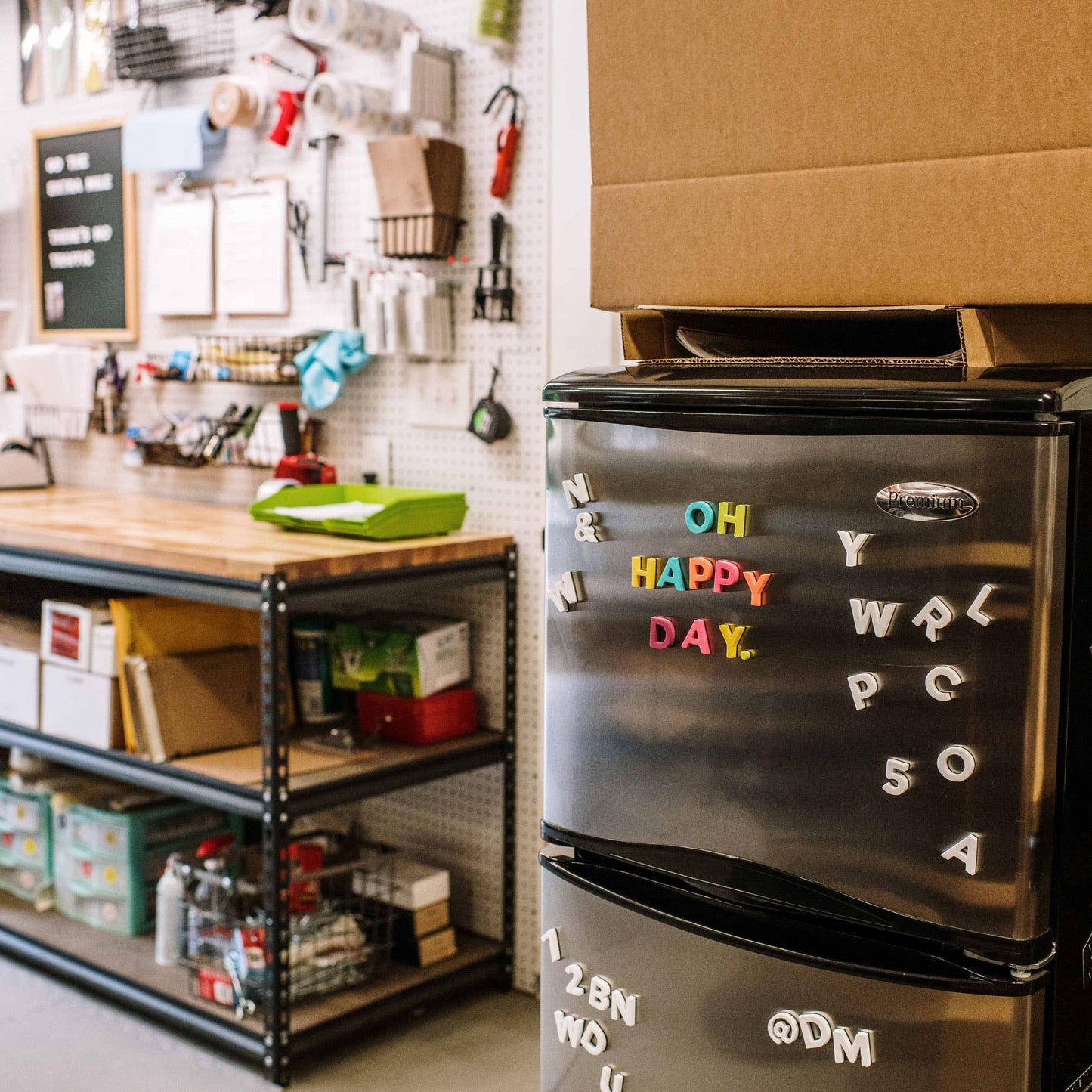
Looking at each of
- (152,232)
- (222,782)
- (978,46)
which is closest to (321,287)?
(152,232)

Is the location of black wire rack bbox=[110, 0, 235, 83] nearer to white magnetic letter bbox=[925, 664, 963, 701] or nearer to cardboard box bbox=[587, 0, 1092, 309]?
cardboard box bbox=[587, 0, 1092, 309]

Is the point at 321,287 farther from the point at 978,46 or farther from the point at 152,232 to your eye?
the point at 978,46

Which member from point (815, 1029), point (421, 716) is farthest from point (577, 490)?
point (421, 716)

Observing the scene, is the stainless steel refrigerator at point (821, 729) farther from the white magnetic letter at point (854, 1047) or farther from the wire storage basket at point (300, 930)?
the wire storage basket at point (300, 930)

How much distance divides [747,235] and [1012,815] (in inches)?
30.6

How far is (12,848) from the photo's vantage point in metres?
3.57

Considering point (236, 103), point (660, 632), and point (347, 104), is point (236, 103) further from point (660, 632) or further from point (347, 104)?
point (660, 632)

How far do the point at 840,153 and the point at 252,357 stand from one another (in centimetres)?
210

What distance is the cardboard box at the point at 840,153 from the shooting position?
4.71 ft

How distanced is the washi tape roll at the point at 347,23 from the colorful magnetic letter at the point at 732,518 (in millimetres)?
1942

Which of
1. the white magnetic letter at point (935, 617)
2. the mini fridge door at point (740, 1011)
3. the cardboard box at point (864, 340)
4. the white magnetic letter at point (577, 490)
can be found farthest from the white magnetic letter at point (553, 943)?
the cardboard box at point (864, 340)

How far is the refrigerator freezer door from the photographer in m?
1.37

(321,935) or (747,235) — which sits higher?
(747,235)

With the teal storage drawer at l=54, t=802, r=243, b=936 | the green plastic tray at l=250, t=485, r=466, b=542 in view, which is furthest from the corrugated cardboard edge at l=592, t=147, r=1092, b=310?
the teal storage drawer at l=54, t=802, r=243, b=936
